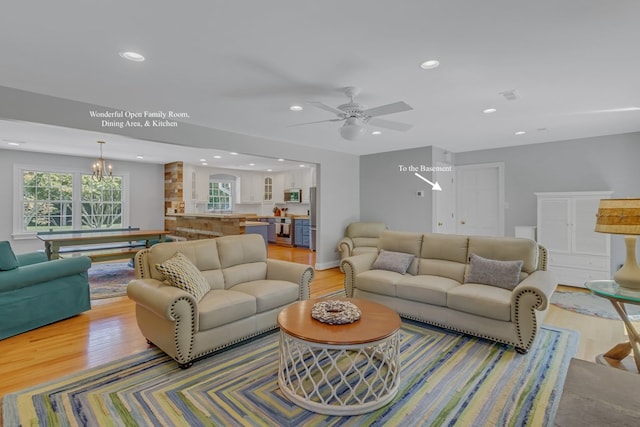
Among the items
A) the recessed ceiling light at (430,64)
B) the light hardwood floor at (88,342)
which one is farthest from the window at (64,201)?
the recessed ceiling light at (430,64)

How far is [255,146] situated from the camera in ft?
17.0

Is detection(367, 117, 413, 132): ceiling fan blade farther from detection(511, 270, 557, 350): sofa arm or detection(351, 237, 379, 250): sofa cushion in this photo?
detection(351, 237, 379, 250): sofa cushion

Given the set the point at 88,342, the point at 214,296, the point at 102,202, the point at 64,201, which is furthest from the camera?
the point at 102,202

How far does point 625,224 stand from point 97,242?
21.1ft

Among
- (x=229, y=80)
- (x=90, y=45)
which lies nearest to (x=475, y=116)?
(x=229, y=80)

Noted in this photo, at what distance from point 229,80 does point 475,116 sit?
3005 millimetres

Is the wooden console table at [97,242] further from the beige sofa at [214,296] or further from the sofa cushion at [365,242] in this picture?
the sofa cushion at [365,242]

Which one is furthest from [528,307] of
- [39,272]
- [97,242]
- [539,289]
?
[97,242]

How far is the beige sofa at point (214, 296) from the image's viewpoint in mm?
2561

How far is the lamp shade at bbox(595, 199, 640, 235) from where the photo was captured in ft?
7.47

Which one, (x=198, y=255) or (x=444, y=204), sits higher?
(x=444, y=204)

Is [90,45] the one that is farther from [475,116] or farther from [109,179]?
[109,179]

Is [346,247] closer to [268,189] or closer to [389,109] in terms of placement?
[389,109]

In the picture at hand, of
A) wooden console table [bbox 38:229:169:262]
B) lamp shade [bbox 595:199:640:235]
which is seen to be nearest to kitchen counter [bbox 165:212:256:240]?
wooden console table [bbox 38:229:169:262]
